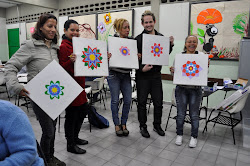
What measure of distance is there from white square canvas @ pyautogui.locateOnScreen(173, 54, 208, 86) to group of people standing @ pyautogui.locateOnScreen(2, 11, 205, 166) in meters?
0.11

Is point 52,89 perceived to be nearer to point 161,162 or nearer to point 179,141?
point 161,162

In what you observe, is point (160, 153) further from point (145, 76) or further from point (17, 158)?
point (17, 158)

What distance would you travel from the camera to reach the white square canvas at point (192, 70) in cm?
250

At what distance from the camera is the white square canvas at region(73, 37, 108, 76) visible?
2078 mm

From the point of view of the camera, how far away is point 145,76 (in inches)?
112

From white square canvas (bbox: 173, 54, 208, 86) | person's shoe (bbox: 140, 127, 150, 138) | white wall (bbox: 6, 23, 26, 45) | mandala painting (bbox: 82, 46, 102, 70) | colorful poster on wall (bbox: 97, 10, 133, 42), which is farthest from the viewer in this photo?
white wall (bbox: 6, 23, 26, 45)

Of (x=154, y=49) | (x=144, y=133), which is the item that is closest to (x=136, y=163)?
(x=144, y=133)

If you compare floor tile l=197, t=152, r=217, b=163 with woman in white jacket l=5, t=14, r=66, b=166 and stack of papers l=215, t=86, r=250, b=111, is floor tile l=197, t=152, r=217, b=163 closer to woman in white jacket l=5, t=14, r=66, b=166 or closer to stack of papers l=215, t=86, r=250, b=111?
stack of papers l=215, t=86, r=250, b=111

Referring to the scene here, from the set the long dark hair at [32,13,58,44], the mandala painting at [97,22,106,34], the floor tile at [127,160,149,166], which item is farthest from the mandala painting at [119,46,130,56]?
the mandala painting at [97,22,106,34]

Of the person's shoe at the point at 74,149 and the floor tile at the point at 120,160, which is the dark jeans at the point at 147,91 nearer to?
the floor tile at the point at 120,160

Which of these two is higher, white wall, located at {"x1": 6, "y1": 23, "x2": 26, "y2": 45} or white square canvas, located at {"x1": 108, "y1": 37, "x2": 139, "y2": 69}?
white wall, located at {"x1": 6, "y1": 23, "x2": 26, "y2": 45}

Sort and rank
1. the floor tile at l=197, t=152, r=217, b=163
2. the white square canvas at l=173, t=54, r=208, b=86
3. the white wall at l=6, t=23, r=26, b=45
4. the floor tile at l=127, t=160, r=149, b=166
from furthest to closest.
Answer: the white wall at l=6, t=23, r=26, b=45
the white square canvas at l=173, t=54, r=208, b=86
the floor tile at l=197, t=152, r=217, b=163
the floor tile at l=127, t=160, r=149, b=166

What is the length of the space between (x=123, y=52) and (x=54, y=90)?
109 cm

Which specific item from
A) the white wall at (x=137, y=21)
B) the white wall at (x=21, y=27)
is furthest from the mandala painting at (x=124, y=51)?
the white wall at (x=21, y=27)
